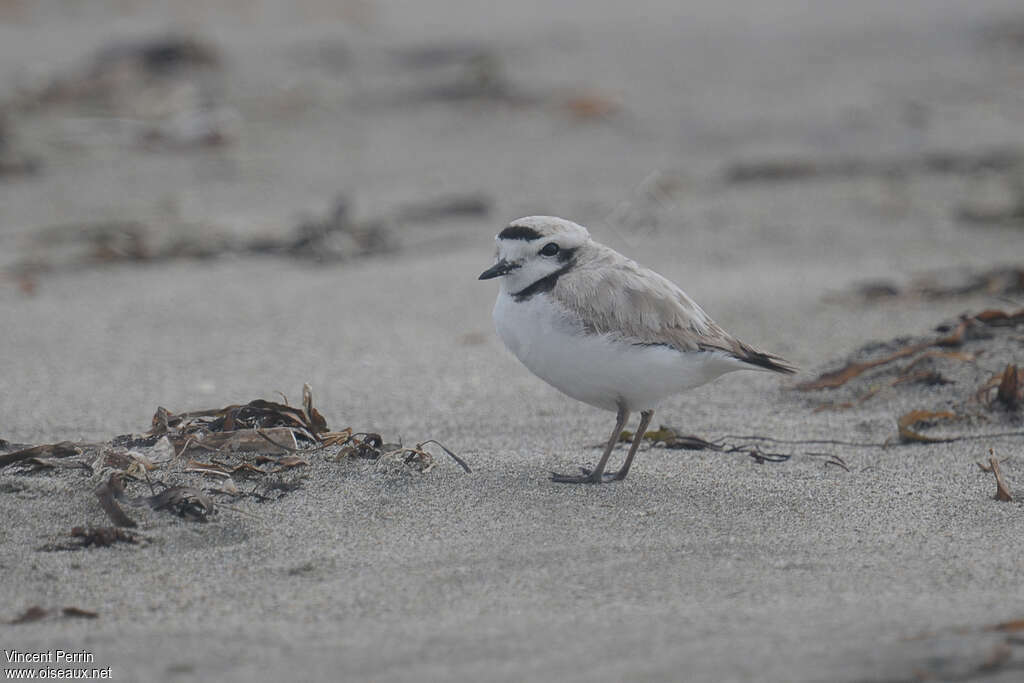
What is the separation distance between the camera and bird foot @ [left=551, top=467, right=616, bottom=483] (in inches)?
152

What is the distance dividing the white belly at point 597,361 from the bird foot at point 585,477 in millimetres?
228

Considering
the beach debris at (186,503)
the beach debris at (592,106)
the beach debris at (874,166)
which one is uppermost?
the beach debris at (592,106)

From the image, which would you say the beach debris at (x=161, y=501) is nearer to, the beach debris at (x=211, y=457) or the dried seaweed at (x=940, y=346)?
the beach debris at (x=211, y=457)

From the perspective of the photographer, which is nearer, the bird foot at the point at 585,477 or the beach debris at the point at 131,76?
the bird foot at the point at 585,477

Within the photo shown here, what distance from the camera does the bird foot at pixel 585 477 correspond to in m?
3.87

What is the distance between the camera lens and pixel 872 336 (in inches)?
216

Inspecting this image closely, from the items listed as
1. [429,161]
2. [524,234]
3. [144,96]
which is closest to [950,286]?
[524,234]

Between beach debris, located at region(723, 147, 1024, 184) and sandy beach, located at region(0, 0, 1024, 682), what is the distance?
0.04 m

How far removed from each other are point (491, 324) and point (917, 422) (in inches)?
88.1

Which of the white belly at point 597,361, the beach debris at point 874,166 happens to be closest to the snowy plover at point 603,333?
the white belly at point 597,361

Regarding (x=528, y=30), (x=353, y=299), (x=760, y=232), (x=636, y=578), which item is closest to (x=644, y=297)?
(x=636, y=578)

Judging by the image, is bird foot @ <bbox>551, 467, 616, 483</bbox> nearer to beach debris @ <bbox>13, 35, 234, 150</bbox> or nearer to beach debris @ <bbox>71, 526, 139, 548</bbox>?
beach debris @ <bbox>71, 526, 139, 548</bbox>

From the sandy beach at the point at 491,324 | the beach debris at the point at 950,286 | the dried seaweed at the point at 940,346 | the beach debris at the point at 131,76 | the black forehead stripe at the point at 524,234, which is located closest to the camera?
the sandy beach at the point at 491,324

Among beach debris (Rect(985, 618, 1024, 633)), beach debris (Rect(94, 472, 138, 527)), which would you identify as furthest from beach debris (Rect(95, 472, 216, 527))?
beach debris (Rect(985, 618, 1024, 633))
